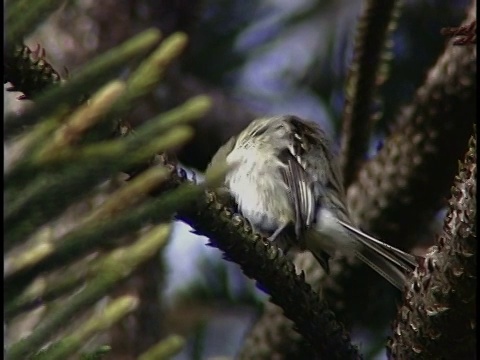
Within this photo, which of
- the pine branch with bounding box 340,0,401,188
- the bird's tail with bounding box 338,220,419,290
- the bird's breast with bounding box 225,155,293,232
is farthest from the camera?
the bird's breast with bounding box 225,155,293,232

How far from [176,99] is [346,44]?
0.87 metres

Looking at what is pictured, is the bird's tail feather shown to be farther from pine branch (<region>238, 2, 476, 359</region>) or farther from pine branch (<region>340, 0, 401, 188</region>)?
pine branch (<region>340, 0, 401, 188</region>)

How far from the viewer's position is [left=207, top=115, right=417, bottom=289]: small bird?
360 cm

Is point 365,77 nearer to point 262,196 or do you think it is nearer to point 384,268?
point 262,196

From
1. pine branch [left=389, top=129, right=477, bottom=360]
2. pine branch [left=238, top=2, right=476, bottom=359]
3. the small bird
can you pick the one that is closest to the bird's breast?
the small bird

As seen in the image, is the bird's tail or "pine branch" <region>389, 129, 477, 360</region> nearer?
"pine branch" <region>389, 129, 477, 360</region>

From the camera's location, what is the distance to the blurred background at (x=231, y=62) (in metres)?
4.33

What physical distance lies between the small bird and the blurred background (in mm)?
350

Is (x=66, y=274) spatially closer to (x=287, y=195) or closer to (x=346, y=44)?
(x=287, y=195)

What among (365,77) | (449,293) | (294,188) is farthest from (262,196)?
(449,293)

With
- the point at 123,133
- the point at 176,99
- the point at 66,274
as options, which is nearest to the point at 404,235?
the point at 176,99

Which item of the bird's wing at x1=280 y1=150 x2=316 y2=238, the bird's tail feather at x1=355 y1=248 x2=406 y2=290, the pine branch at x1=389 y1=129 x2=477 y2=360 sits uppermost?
the pine branch at x1=389 y1=129 x2=477 y2=360

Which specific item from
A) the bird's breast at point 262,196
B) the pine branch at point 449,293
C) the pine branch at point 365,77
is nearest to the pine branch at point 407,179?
the pine branch at point 365,77

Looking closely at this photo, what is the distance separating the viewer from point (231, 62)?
4836mm
